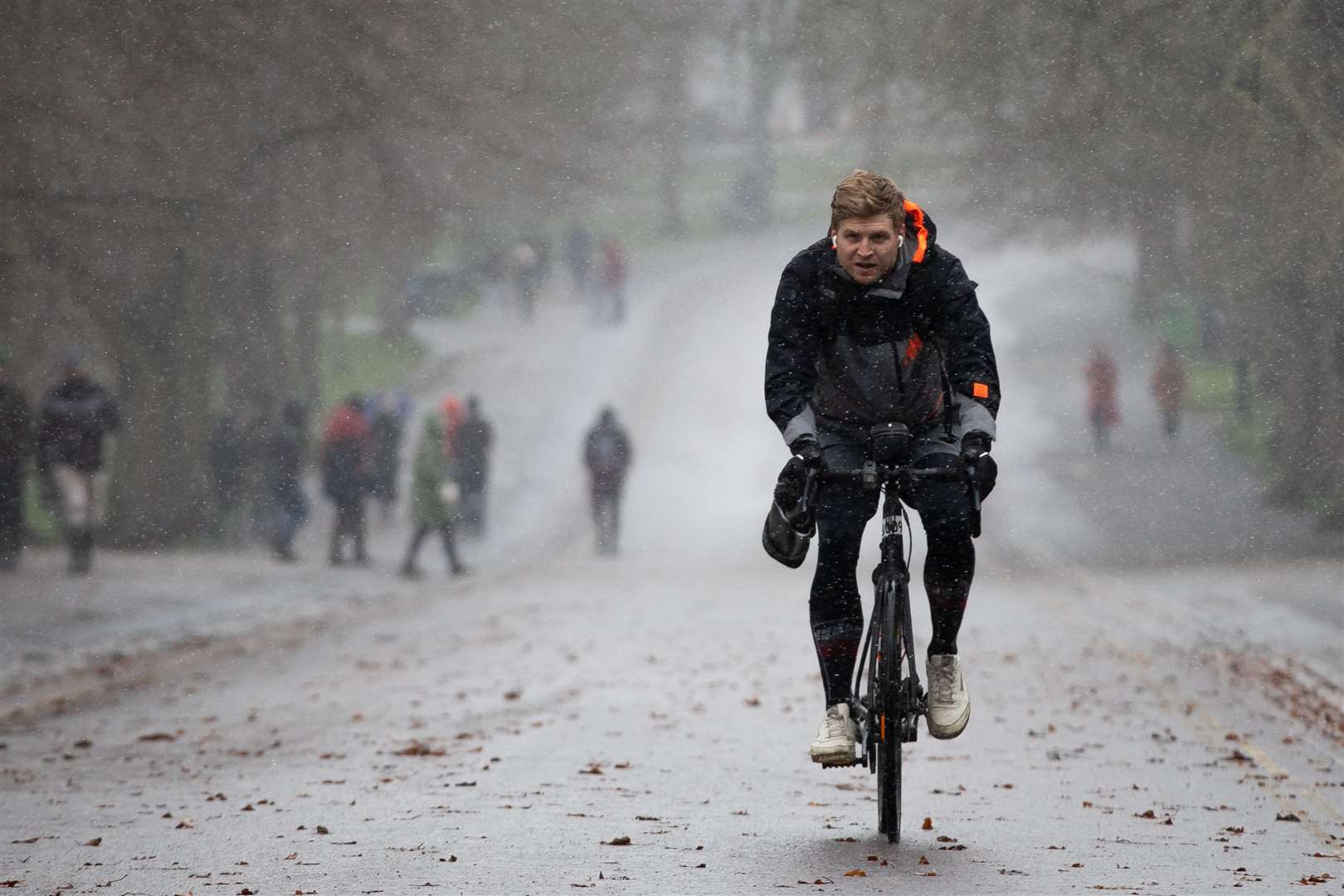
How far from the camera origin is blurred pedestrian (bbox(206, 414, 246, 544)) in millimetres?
25438

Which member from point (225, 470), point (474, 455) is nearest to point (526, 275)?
point (474, 455)

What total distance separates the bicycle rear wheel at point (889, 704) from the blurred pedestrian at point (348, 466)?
18231mm

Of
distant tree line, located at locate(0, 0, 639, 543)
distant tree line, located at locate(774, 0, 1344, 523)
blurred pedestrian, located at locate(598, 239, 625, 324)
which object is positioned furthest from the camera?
blurred pedestrian, located at locate(598, 239, 625, 324)

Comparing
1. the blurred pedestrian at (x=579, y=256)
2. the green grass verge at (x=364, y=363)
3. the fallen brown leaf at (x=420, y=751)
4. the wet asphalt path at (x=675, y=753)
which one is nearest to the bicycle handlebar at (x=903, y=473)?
the wet asphalt path at (x=675, y=753)

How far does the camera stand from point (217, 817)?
7469mm

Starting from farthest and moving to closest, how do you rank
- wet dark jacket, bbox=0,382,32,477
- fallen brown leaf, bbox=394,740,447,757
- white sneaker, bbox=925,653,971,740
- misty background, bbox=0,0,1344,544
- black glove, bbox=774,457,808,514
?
wet dark jacket, bbox=0,382,32,477
misty background, bbox=0,0,1344,544
fallen brown leaf, bbox=394,740,447,757
white sneaker, bbox=925,653,971,740
black glove, bbox=774,457,808,514

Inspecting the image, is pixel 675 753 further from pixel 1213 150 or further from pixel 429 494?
pixel 429 494

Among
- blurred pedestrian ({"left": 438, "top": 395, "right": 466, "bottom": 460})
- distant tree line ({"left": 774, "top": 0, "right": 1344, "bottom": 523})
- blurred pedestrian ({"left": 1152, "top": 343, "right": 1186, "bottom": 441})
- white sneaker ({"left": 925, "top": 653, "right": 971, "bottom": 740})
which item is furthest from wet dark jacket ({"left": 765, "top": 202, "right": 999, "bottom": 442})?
blurred pedestrian ({"left": 438, "top": 395, "right": 466, "bottom": 460})

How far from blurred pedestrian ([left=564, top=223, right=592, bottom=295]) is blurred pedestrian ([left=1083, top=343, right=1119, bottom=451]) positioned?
1115 cm

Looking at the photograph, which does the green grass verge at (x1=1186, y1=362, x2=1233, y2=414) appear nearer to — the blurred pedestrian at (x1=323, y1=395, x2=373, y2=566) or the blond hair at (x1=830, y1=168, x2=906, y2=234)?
the blurred pedestrian at (x1=323, y1=395, x2=373, y2=566)

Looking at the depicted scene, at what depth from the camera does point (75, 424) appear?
66.7 ft

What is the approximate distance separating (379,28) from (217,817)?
1453 centimetres

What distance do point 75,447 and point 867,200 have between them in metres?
15.6

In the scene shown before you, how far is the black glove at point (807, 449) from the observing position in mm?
6211
